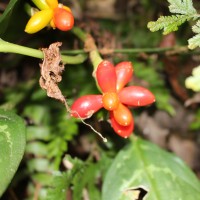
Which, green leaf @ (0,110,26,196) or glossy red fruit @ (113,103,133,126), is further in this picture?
Answer: glossy red fruit @ (113,103,133,126)

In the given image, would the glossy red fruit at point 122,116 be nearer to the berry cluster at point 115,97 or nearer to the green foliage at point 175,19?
the berry cluster at point 115,97

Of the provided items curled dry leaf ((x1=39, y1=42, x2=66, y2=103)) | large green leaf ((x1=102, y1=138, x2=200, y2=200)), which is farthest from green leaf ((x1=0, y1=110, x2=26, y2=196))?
large green leaf ((x1=102, y1=138, x2=200, y2=200))

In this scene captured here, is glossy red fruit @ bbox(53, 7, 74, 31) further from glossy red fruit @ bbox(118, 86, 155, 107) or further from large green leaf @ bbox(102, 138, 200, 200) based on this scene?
large green leaf @ bbox(102, 138, 200, 200)

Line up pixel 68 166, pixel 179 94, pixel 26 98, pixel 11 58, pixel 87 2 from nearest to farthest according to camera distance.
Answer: pixel 68 166 → pixel 26 98 → pixel 11 58 → pixel 179 94 → pixel 87 2

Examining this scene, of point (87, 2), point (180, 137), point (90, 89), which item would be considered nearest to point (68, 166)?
point (90, 89)

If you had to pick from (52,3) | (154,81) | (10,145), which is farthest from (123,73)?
(154,81)

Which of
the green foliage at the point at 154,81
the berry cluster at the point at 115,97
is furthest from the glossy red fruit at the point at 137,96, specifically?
the green foliage at the point at 154,81

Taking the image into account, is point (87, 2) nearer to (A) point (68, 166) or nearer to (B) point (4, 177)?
(A) point (68, 166)
